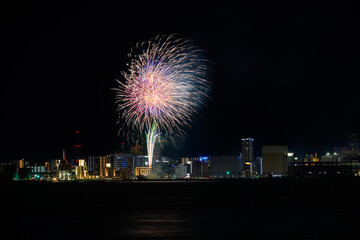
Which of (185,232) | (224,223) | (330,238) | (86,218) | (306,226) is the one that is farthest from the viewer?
(86,218)

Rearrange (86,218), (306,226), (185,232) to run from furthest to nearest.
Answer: (86,218) < (306,226) < (185,232)

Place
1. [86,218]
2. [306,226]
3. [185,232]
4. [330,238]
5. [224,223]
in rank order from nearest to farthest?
[330,238] → [185,232] → [306,226] → [224,223] → [86,218]

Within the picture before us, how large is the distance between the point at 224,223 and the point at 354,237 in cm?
1069

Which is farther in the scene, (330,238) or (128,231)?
(128,231)

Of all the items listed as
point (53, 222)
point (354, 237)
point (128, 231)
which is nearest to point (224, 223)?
point (128, 231)

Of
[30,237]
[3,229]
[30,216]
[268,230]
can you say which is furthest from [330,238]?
[30,216]

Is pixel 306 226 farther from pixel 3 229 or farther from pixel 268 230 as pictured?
pixel 3 229

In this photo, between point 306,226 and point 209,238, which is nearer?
point 209,238

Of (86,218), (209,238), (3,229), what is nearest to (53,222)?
(86,218)

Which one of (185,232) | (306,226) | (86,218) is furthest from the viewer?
(86,218)

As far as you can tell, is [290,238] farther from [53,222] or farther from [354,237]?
[53,222]

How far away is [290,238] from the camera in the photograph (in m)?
29.0

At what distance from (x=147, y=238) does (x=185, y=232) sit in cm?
354

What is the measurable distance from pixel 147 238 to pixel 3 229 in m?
10.9
